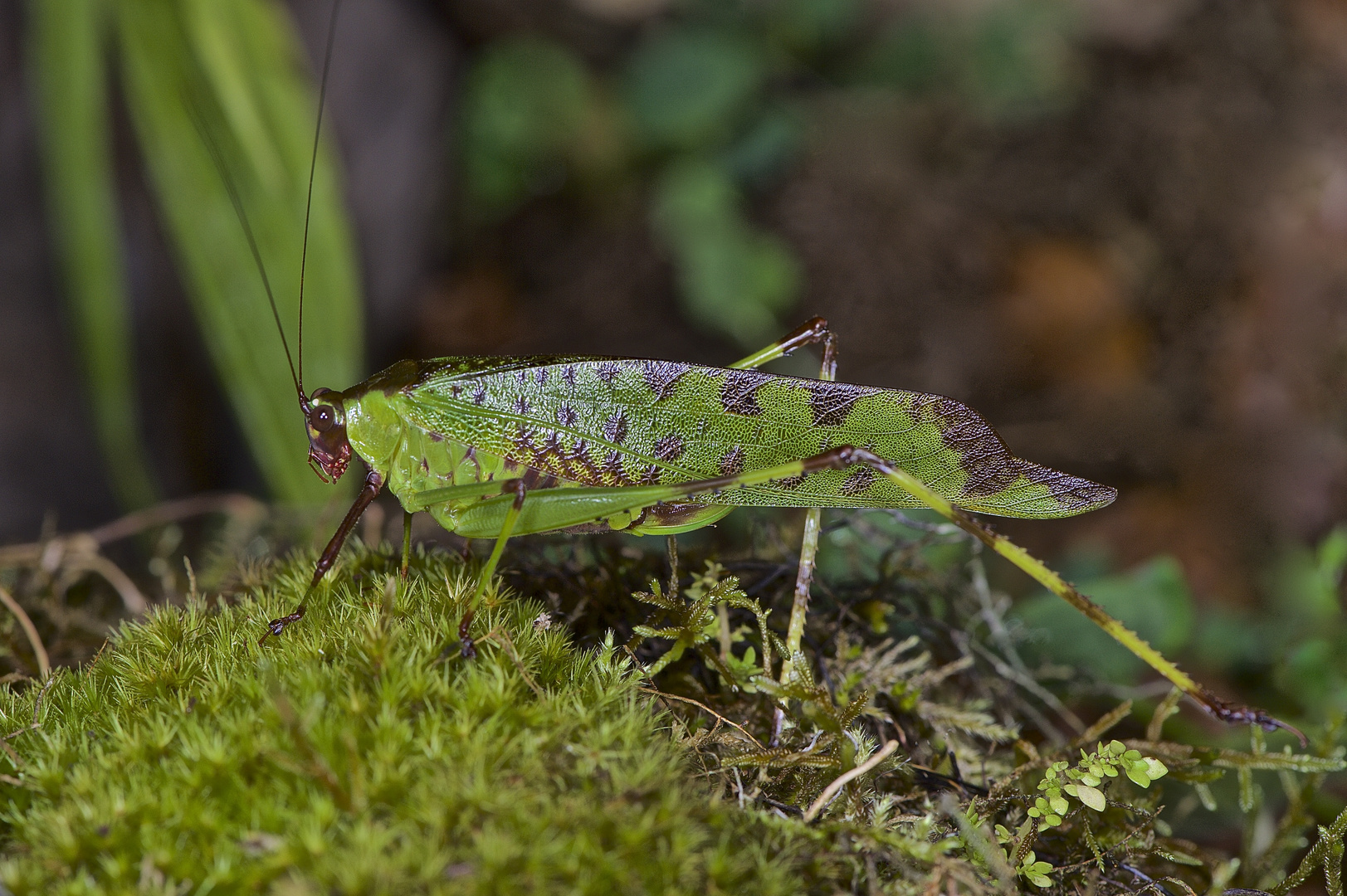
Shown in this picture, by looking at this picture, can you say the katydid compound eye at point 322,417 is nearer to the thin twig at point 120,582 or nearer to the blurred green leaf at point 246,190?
the thin twig at point 120,582

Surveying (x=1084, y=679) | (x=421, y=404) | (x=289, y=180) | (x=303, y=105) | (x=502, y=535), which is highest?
(x=303, y=105)

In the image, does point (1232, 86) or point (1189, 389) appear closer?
point (1189, 389)

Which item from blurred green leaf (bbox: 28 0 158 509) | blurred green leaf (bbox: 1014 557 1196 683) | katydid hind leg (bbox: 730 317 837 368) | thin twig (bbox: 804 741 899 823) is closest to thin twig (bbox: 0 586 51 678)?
blurred green leaf (bbox: 28 0 158 509)

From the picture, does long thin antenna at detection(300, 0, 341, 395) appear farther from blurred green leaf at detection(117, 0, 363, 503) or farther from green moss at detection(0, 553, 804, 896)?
green moss at detection(0, 553, 804, 896)

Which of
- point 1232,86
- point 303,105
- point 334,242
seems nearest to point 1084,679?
point 334,242

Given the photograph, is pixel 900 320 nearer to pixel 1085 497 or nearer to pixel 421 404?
pixel 1085 497

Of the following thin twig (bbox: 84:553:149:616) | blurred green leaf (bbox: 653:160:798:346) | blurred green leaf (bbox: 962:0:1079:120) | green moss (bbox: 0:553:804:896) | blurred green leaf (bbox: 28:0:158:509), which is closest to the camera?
green moss (bbox: 0:553:804:896)

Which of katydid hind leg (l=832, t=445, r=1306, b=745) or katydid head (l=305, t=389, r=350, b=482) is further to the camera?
katydid head (l=305, t=389, r=350, b=482)

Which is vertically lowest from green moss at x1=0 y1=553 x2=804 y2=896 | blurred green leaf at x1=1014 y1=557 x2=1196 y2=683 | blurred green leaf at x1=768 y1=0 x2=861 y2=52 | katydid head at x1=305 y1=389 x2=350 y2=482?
blurred green leaf at x1=1014 y1=557 x2=1196 y2=683

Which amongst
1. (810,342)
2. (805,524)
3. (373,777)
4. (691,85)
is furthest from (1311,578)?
(691,85)
